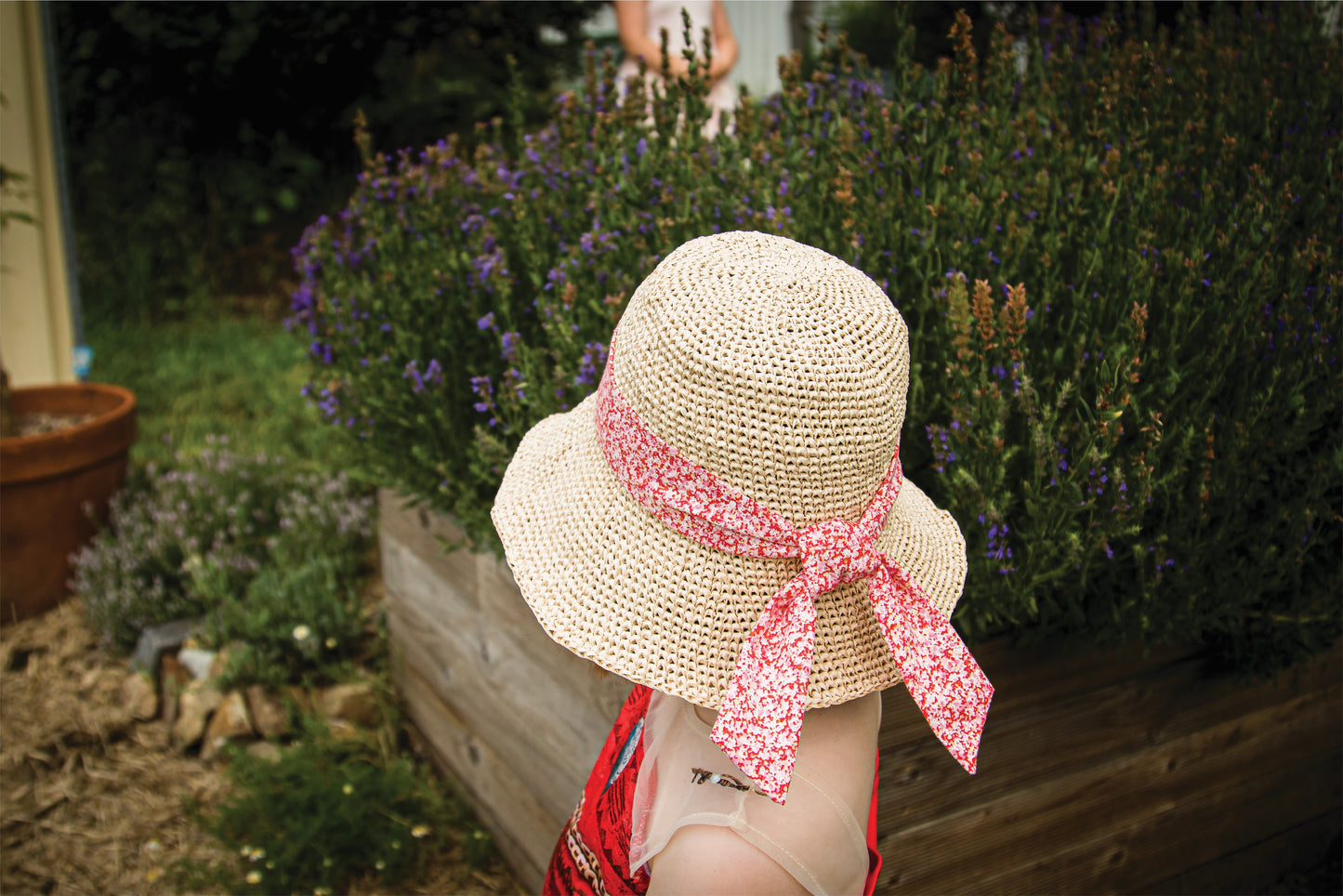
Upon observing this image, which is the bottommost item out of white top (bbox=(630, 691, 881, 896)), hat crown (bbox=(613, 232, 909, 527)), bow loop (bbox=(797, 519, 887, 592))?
white top (bbox=(630, 691, 881, 896))

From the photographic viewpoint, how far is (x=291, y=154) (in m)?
7.97

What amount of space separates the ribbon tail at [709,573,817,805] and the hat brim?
5cm

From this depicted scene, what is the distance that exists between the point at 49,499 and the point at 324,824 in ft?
6.50

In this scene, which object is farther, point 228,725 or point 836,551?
point 228,725

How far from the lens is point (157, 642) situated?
342 cm

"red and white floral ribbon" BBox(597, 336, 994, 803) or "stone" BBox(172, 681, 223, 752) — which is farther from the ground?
"red and white floral ribbon" BBox(597, 336, 994, 803)

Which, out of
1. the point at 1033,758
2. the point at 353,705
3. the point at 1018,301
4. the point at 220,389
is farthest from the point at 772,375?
the point at 220,389

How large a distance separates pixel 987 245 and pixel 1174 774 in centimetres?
125

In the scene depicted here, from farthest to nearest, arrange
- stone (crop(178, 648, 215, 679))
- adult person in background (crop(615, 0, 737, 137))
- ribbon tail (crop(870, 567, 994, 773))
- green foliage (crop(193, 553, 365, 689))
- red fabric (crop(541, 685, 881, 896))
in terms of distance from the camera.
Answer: adult person in background (crop(615, 0, 737, 137)) < stone (crop(178, 648, 215, 679)) < green foliage (crop(193, 553, 365, 689)) < red fabric (crop(541, 685, 881, 896)) < ribbon tail (crop(870, 567, 994, 773))

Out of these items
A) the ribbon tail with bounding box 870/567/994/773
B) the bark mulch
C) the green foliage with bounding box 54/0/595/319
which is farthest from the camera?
the green foliage with bounding box 54/0/595/319

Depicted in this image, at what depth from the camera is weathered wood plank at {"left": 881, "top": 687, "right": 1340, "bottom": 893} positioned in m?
1.91

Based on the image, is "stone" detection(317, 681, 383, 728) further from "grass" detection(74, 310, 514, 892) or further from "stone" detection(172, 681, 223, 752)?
"stone" detection(172, 681, 223, 752)

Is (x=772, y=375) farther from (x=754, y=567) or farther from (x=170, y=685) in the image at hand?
(x=170, y=685)

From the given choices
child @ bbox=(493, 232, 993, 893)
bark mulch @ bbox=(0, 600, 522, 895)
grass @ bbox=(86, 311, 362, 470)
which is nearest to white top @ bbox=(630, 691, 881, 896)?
child @ bbox=(493, 232, 993, 893)
